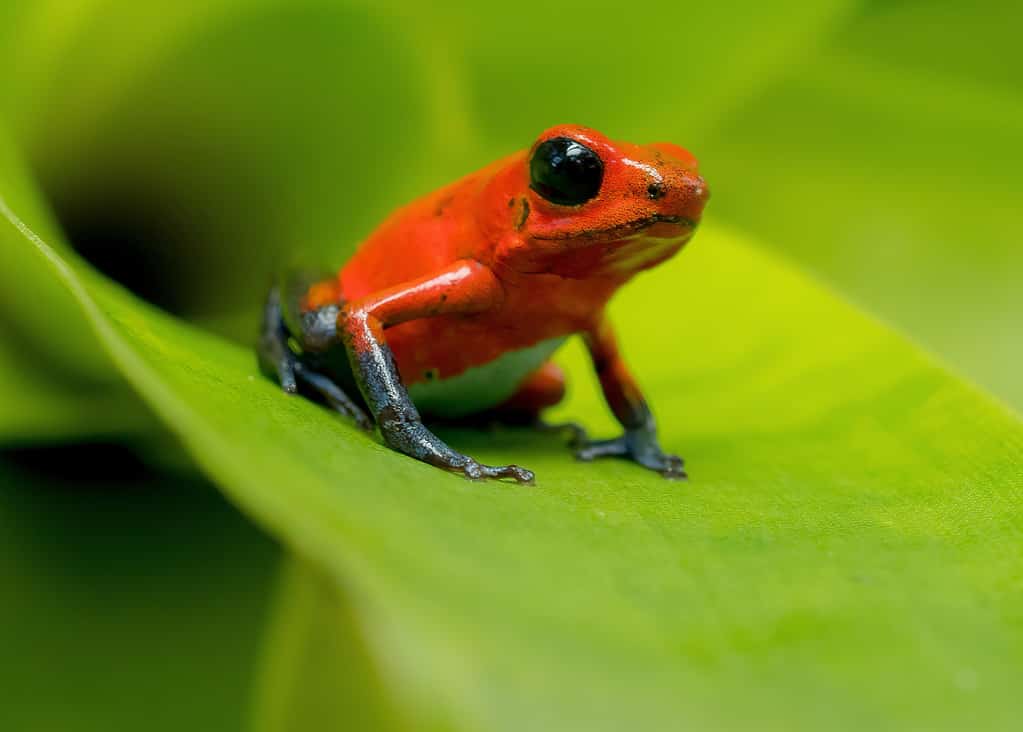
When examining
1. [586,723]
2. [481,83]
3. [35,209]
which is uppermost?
[481,83]

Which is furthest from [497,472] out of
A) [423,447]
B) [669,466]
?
[669,466]

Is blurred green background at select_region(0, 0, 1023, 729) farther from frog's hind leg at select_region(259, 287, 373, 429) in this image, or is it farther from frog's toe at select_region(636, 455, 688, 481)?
frog's toe at select_region(636, 455, 688, 481)

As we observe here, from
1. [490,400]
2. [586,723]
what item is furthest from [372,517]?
[490,400]

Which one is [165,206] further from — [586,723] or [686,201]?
[586,723]

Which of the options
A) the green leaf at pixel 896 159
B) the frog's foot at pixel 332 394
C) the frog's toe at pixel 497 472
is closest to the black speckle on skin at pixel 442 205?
the frog's foot at pixel 332 394

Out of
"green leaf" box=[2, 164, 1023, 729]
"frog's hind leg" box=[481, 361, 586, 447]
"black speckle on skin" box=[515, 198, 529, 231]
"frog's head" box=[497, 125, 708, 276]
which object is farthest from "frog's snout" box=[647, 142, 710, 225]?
"frog's hind leg" box=[481, 361, 586, 447]

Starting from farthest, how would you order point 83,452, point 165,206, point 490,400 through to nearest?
point 165,206
point 490,400
point 83,452
